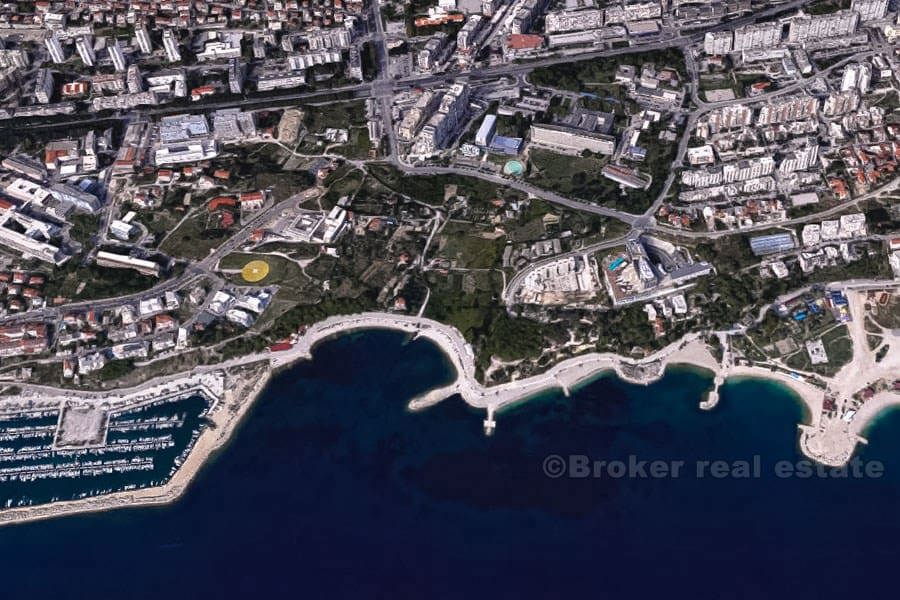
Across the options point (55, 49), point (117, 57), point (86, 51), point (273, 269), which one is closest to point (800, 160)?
point (273, 269)

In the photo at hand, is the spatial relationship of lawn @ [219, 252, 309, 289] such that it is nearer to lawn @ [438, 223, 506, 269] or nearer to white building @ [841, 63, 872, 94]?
lawn @ [438, 223, 506, 269]

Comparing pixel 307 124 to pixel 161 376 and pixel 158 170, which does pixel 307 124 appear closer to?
pixel 158 170

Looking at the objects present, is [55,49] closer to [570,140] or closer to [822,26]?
[570,140]

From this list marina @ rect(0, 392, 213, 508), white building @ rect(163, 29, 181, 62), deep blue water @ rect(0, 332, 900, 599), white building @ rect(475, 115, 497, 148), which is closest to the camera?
deep blue water @ rect(0, 332, 900, 599)

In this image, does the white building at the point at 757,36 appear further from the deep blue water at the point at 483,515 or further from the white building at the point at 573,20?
the deep blue water at the point at 483,515

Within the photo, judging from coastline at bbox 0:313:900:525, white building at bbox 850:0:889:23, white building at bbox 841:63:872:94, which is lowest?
coastline at bbox 0:313:900:525

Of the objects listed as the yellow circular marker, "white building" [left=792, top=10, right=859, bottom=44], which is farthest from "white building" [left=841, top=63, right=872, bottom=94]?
the yellow circular marker

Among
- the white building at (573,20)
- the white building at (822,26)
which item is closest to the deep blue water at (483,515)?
the white building at (822,26)
